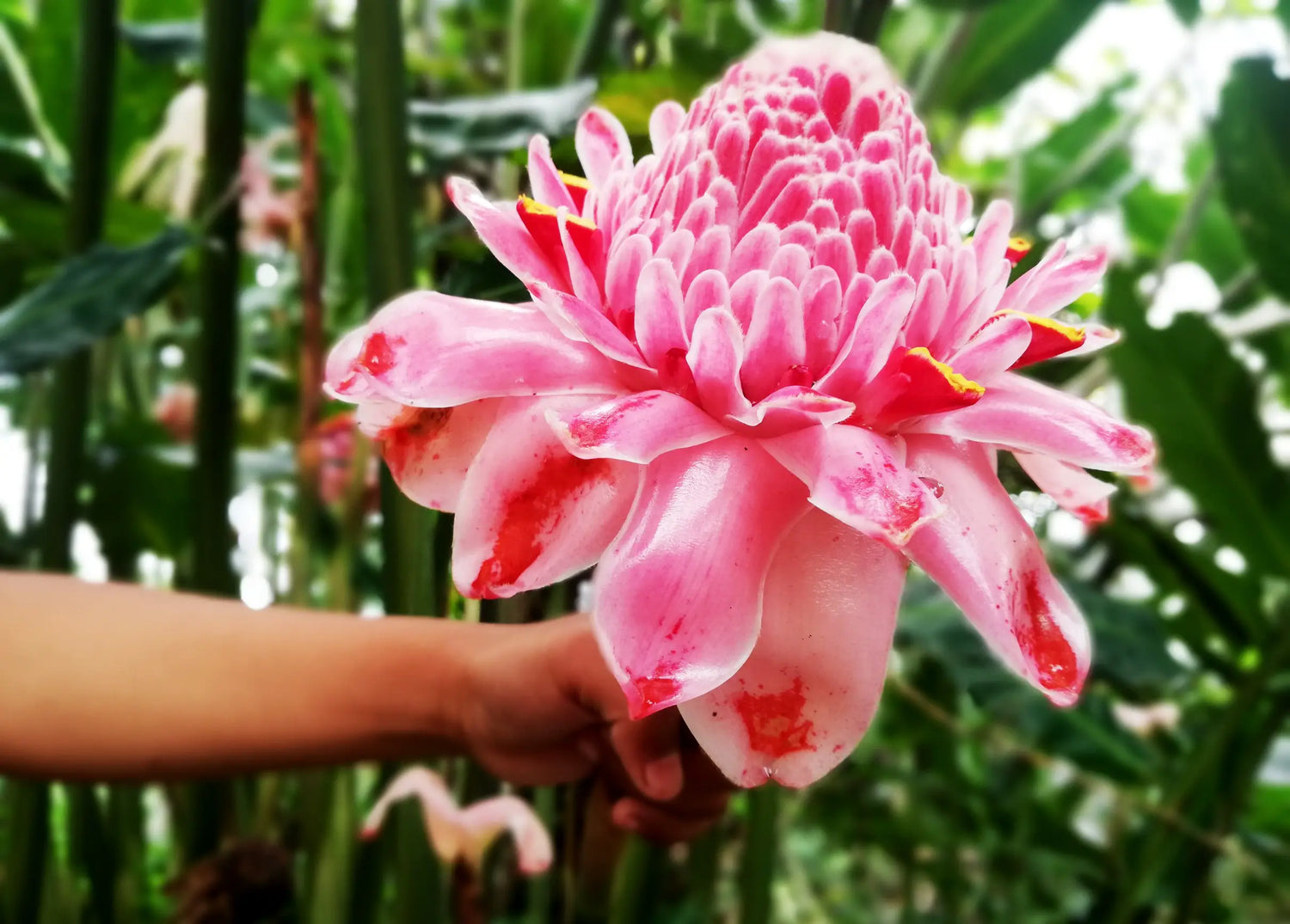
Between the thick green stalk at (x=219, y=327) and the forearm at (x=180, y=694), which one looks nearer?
the forearm at (x=180, y=694)

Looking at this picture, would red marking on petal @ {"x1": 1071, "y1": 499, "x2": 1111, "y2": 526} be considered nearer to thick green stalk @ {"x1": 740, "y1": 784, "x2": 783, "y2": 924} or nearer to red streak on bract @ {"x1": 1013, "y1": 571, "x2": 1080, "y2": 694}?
red streak on bract @ {"x1": 1013, "y1": 571, "x2": 1080, "y2": 694}

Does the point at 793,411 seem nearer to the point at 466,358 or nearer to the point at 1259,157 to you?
the point at 466,358

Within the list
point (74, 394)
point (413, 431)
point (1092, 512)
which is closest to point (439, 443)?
point (413, 431)

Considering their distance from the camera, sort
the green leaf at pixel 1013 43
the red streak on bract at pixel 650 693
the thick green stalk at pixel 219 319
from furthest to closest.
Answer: the green leaf at pixel 1013 43, the thick green stalk at pixel 219 319, the red streak on bract at pixel 650 693

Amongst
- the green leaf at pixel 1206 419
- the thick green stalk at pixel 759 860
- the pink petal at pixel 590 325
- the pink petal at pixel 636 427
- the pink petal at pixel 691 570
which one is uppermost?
the pink petal at pixel 590 325

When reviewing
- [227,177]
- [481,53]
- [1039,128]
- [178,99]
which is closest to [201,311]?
[227,177]

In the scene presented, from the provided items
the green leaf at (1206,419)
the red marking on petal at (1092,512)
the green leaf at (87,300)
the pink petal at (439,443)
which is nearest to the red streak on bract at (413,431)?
the pink petal at (439,443)

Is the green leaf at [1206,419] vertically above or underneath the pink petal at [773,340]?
underneath

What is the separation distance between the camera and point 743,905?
34cm

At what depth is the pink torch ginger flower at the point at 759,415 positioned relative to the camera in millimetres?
115

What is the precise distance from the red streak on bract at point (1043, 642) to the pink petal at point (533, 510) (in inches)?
2.2

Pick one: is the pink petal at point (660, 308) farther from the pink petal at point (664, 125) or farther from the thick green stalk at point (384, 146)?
the thick green stalk at point (384, 146)

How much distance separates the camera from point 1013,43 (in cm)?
49

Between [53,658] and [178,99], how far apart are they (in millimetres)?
426
